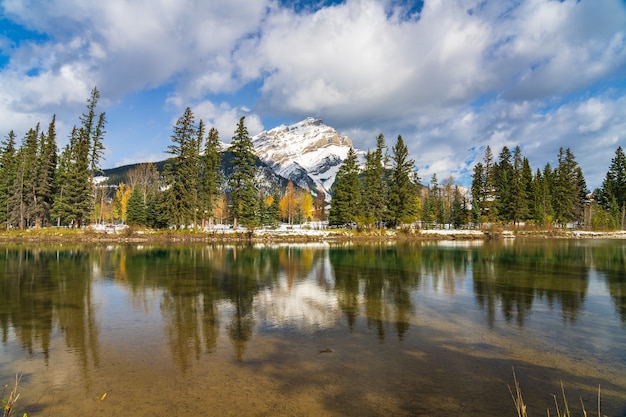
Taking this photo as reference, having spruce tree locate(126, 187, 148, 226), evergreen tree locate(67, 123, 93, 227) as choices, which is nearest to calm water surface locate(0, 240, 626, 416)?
evergreen tree locate(67, 123, 93, 227)

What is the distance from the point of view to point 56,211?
58625 millimetres

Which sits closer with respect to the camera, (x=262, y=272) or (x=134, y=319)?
(x=134, y=319)

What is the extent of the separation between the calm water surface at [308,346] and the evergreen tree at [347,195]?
5053 centimetres

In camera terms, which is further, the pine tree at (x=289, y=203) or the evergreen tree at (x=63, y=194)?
the pine tree at (x=289, y=203)

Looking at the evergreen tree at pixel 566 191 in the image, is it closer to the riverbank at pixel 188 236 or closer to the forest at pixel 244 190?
the forest at pixel 244 190

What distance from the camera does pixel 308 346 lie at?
31.9 ft

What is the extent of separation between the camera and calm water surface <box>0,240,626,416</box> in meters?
6.74

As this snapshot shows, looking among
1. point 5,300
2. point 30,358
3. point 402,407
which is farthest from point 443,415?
point 5,300

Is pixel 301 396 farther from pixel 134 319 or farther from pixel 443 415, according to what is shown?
pixel 134 319

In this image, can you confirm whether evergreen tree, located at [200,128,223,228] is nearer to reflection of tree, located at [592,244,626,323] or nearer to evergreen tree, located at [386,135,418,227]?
evergreen tree, located at [386,135,418,227]

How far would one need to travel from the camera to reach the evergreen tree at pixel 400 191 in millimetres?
72562

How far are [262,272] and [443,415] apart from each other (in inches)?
723

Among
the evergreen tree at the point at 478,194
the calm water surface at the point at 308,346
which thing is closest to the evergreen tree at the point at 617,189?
the evergreen tree at the point at 478,194

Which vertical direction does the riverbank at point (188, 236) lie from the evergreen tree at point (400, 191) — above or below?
below
